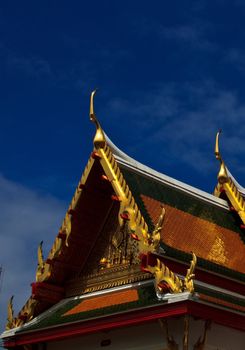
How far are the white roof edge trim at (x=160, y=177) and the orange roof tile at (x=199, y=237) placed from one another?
758 millimetres

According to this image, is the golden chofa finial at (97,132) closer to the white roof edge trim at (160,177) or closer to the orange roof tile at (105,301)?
the white roof edge trim at (160,177)

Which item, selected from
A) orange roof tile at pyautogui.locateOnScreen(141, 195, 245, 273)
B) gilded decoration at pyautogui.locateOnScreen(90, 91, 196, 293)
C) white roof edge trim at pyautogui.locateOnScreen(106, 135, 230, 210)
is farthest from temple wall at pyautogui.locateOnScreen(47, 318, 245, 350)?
white roof edge trim at pyautogui.locateOnScreen(106, 135, 230, 210)

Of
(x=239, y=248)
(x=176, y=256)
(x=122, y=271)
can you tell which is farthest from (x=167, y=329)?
(x=239, y=248)

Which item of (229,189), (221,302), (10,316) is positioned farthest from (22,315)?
(229,189)

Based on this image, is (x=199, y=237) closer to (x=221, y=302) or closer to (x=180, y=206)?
(x=180, y=206)

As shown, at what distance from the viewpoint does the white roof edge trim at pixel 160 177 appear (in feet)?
45.1

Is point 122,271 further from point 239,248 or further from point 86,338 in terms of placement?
point 239,248

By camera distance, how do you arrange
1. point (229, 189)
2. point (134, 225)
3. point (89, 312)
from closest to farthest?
1. point (134, 225)
2. point (89, 312)
3. point (229, 189)

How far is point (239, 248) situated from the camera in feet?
46.1

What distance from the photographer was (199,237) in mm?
13344

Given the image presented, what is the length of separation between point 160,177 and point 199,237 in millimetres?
1557

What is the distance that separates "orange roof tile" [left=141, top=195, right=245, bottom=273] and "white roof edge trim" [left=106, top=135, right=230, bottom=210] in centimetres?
76

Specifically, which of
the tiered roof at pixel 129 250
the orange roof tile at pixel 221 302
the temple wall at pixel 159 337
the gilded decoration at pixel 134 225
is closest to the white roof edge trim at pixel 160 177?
the tiered roof at pixel 129 250

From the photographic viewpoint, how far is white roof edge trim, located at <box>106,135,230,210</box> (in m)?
13.8
